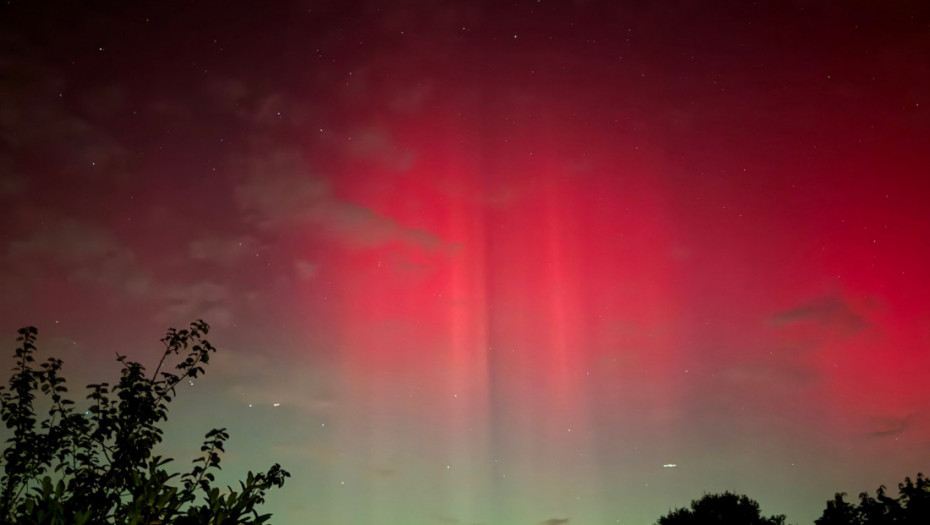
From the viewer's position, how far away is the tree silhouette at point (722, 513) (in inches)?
1892

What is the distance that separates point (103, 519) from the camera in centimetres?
609

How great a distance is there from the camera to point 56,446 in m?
8.00

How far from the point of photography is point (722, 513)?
160 ft

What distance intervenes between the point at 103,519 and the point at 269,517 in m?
2.01

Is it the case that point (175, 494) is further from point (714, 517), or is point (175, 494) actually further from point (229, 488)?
point (714, 517)

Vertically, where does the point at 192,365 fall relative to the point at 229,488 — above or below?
above

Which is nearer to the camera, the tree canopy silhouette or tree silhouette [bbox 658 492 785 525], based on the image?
the tree canopy silhouette

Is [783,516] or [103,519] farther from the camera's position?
[783,516]

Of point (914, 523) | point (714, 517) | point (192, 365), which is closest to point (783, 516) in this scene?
point (714, 517)

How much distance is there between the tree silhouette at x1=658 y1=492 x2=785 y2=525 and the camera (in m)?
48.1

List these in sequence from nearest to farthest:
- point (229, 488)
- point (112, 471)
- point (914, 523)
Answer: point (229, 488)
point (112, 471)
point (914, 523)

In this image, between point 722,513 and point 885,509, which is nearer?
point 885,509

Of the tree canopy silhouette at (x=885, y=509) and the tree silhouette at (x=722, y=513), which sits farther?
the tree silhouette at (x=722, y=513)

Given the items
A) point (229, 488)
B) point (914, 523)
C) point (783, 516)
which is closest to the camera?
point (229, 488)
